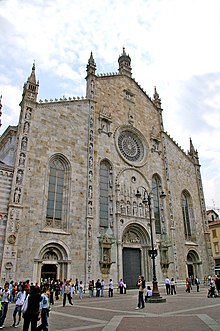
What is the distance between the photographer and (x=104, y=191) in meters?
27.9

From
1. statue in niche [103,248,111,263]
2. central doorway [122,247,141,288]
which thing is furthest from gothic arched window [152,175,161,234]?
statue in niche [103,248,111,263]

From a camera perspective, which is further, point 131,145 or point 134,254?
point 131,145

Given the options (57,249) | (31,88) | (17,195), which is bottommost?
(57,249)

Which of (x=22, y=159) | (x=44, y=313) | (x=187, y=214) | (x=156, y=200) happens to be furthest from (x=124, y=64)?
(x=44, y=313)

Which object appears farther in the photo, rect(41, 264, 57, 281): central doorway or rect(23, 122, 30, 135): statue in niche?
rect(23, 122, 30, 135): statue in niche

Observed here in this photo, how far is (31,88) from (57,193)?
33.0 ft

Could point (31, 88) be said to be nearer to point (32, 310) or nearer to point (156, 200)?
point (156, 200)

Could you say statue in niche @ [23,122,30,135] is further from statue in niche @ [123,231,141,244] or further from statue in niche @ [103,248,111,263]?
statue in niche @ [123,231,141,244]

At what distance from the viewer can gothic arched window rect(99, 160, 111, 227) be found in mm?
26703

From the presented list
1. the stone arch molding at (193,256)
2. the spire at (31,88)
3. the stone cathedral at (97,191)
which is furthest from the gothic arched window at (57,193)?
the stone arch molding at (193,256)

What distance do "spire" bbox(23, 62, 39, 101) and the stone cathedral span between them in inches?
3.9

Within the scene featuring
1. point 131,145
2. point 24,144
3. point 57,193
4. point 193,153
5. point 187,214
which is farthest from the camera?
point 193,153

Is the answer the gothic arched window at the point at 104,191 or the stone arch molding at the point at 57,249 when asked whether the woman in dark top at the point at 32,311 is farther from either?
the gothic arched window at the point at 104,191

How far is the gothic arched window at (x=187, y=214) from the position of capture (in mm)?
35931
